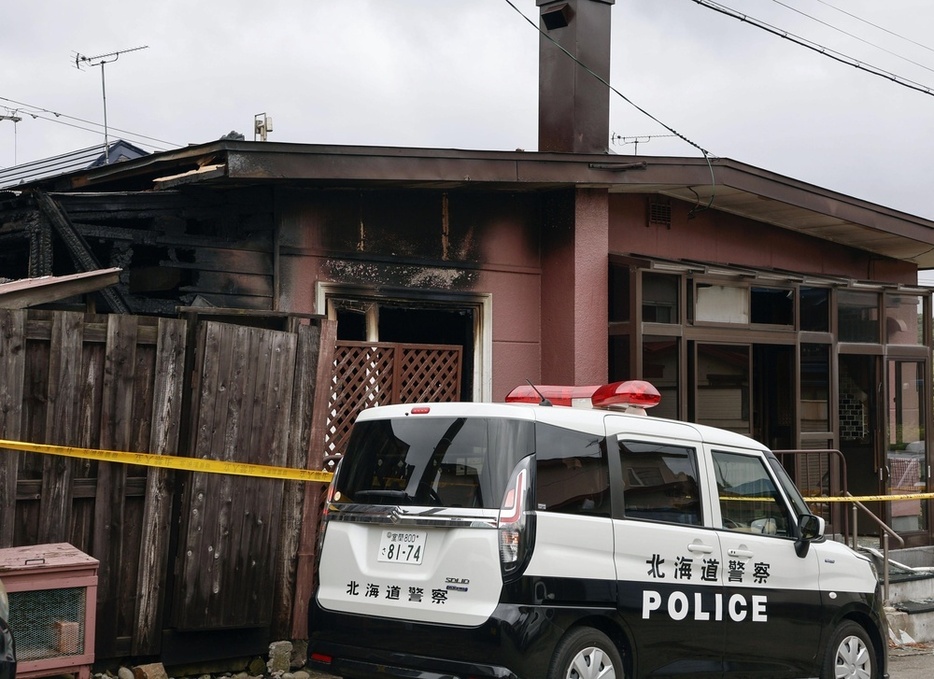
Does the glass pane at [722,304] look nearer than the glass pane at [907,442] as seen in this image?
Yes

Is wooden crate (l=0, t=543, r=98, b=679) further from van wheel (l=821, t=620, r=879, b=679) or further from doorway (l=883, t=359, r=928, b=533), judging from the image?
doorway (l=883, t=359, r=928, b=533)

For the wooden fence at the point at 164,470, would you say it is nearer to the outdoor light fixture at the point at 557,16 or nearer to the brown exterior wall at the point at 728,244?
the brown exterior wall at the point at 728,244

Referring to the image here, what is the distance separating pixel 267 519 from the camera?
8258mm

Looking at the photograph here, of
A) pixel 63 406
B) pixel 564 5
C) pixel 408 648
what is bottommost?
pixel 408 648

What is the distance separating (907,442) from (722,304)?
13.0ft

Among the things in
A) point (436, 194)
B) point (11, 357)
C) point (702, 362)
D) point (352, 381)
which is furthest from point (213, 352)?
point (702, 362)

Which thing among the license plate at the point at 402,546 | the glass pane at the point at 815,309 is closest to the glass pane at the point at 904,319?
the glass pane at the point at 815,309

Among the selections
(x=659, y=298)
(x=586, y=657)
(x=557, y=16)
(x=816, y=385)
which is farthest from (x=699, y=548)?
(x=557, y=16)

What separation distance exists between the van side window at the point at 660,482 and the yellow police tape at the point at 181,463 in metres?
2.58

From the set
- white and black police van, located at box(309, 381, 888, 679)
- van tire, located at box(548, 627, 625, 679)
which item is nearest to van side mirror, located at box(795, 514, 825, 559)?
white and black police van, located at box(309, 381, 888, 679)

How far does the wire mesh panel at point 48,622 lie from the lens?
21.2ft

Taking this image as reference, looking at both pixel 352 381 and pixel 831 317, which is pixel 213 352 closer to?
pixel 352 381

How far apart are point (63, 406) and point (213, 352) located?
1053mm

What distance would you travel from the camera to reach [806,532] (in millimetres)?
7719
